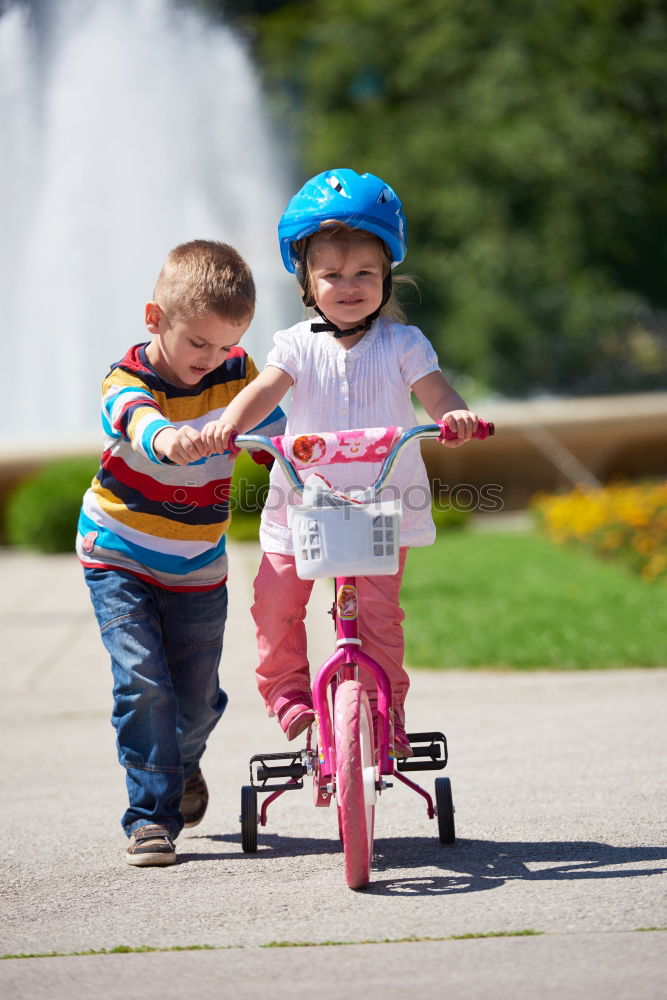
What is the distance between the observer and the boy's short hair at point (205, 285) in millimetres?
3797

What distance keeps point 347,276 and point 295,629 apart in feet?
3.19

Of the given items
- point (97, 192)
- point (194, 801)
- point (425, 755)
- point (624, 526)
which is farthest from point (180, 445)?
point (97, 192)

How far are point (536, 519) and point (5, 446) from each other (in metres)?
6.39

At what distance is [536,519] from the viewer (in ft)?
47.9

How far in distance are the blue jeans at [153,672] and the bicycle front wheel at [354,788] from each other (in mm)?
650

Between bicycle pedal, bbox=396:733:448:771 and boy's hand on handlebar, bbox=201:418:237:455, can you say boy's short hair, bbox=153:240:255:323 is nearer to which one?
boy's hand on handlebar, bbox=201:418:237:455

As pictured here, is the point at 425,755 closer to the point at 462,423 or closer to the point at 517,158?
the point at 462,423

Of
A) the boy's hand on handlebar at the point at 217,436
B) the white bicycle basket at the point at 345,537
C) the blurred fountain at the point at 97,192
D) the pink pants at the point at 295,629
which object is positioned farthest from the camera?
the blurred fountain at the point at 97,192

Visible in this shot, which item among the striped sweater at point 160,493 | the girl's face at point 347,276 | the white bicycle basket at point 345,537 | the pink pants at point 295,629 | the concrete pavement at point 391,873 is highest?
the girl's face at point 347,276

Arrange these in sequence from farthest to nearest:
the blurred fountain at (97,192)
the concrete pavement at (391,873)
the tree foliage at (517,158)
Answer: the tree foliage at (517,158), the blurred fountain at (97,192), the concrete pavement at (391,873)

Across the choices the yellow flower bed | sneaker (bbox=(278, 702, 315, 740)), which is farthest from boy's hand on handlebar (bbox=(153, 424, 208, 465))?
the yellow flower bed

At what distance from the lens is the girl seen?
369 cm

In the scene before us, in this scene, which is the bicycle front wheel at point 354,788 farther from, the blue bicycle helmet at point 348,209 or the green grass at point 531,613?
the green grass at point 531,613

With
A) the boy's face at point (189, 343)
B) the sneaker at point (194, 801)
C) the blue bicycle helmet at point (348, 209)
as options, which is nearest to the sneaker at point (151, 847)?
the sneaker at point (194, 801)
